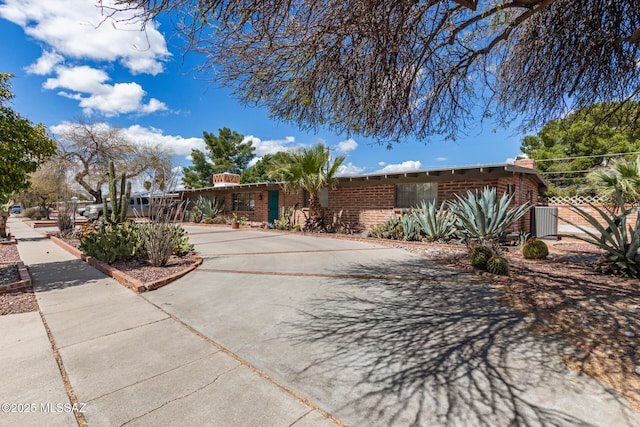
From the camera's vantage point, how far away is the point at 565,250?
28.7 ft

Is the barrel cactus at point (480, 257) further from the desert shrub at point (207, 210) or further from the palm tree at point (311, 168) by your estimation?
the desert shrub at point (207, 210)

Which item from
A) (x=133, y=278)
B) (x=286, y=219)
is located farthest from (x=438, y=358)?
(x=286, y=219)

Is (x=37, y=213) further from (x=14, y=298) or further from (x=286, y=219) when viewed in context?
(x=14, y=298)

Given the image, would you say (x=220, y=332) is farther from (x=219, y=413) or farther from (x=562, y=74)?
(x=562, y=74)

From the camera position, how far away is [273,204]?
17594 mm

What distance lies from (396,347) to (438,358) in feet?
A: 1.28

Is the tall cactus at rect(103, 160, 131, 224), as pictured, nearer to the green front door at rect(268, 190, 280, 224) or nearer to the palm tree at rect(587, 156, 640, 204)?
the green front door at rect(268, 190, 280, 224)

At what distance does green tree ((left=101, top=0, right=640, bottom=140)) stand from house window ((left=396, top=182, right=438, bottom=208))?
5751 millimetres

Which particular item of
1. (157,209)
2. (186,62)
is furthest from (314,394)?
(157,209)

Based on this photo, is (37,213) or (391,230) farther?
(37,213)

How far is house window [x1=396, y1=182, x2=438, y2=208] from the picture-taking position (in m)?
11.8

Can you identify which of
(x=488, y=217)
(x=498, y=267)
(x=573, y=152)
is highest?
(x=573, y=152)

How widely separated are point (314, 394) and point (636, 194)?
12809mm

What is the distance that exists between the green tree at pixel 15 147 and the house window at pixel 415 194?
10.8 meters
